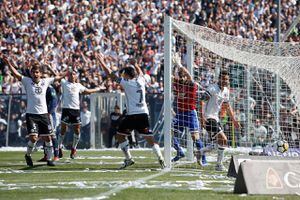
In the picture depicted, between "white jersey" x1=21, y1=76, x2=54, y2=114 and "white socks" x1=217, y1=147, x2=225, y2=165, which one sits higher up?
"white jersey" x1=21, y1=76, x2=54, y2=114

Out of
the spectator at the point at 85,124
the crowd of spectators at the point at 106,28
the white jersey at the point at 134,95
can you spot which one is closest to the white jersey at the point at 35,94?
the white jersey at the point at 134,95

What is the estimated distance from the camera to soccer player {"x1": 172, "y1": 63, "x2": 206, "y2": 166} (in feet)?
70.3

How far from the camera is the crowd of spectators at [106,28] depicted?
116 ft

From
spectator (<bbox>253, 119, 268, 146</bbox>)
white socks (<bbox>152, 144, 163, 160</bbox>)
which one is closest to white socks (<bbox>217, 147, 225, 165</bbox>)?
white socks (<bbox>152, 144, 163, 160</bbox>)

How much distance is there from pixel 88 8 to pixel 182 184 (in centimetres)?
2384

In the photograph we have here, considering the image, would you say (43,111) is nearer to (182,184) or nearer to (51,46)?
(182,184)

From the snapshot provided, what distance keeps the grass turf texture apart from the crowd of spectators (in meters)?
13.2

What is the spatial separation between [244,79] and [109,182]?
28.7 feet

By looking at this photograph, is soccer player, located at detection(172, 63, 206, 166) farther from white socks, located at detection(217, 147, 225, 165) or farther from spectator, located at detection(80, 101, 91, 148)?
spectator, located at detection(80, 101, 91, 148)

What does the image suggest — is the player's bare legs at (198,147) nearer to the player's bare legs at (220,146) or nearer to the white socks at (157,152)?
the player's bare legs at (220,146)

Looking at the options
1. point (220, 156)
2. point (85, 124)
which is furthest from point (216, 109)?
point (85, 124)

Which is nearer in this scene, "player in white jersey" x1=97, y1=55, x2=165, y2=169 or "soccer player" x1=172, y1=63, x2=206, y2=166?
"player in white jersey" x1=97, y1=55, x2=165, y2=169

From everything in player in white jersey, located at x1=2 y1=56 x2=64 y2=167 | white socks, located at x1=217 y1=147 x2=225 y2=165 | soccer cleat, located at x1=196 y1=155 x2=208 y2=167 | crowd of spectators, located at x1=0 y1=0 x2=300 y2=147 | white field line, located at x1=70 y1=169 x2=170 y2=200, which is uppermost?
crowd of spectators, located at x1=0 y1=0 x2=300 y2=147

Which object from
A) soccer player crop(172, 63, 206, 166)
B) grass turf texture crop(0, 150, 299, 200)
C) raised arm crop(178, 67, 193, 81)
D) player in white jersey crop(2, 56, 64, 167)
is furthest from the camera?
soccer player crop(172, 63, 206, 166)
